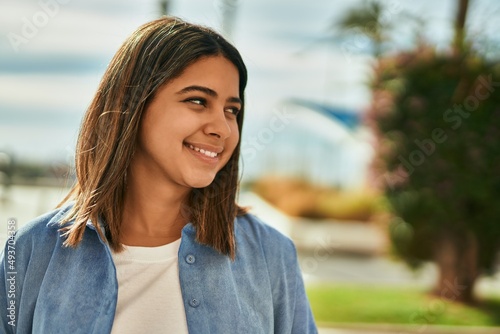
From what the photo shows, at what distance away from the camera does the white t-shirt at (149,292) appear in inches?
75.0

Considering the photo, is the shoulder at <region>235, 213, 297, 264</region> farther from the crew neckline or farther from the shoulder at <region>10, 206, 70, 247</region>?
the shoulder at <region>10, 206, 70, 247</region>

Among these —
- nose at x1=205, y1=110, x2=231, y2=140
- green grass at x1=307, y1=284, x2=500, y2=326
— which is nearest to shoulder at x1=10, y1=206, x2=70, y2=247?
nose at x1=205, y1=110, x2=231, y2=140

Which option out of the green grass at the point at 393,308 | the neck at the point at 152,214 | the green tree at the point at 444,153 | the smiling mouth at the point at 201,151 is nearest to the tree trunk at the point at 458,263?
the green tree at the point at 444,153

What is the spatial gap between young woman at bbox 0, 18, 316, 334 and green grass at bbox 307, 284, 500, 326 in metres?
4.83

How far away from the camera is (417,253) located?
793cm

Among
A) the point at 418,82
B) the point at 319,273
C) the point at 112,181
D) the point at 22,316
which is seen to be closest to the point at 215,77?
the point at 112,181

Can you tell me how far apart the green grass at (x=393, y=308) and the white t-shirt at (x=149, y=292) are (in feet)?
16.1

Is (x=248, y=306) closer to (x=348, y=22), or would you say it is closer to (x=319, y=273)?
(x=319, y=273)

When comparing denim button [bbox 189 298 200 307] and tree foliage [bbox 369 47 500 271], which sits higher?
denim button [bbox 189 298 200 307]

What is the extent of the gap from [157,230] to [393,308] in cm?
576

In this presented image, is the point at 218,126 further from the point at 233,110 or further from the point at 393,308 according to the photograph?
the point at 393,308

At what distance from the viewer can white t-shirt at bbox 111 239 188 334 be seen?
1.91 m

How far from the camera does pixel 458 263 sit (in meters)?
7.79

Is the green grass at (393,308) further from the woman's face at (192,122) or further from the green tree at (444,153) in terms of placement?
the woman's face at (192,122)
